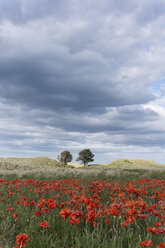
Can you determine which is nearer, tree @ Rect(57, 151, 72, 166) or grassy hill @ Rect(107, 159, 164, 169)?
grassy hill @ Rect(107, 159, 164, 169)

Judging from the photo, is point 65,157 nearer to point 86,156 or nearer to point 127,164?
point 86,156

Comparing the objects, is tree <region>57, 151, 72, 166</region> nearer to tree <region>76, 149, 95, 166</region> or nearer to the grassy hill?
tree <region>76, 149, 95, 166</region>

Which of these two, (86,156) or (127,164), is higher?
(86,156)

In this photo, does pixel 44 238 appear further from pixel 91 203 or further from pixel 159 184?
pixel 159 184

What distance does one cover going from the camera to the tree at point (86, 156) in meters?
51.4

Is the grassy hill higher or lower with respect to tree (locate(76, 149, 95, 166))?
lower

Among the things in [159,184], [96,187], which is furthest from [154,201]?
[96,187]

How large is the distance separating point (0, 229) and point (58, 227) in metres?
1.40

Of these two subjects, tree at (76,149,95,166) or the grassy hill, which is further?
tree at (76,149,95,166)

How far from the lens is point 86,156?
170ft

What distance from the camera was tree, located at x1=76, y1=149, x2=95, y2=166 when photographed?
5144 centimetres

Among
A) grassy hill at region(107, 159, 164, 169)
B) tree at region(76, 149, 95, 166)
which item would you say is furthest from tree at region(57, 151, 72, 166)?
grassy hill at region(107, 159, 164, 169)

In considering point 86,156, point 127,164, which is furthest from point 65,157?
point 127,164

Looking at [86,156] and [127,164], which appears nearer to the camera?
[127,164]
